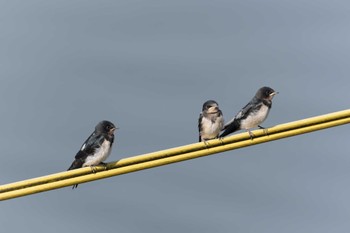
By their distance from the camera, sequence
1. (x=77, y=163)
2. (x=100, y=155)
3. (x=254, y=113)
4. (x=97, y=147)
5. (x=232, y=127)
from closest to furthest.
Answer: (x=100, y=155) < (x=97, y=147) < (x=77, y=163) < (x=254, y=113) < (x=232, y=127)

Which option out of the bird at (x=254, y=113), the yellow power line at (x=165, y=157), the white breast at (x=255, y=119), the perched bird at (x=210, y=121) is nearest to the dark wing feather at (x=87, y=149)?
the perched bird at (x=210, y=121)

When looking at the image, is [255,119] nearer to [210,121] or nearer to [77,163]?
[210,121]

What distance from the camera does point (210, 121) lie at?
619 inches

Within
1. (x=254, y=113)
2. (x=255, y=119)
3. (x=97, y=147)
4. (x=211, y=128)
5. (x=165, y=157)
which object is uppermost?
(x=254, y=113)

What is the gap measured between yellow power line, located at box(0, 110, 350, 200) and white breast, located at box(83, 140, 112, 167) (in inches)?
116

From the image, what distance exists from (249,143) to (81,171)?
233 cm

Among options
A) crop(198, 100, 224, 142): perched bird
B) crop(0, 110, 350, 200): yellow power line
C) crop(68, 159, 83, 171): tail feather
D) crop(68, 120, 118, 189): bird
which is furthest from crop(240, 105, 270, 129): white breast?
crop(0, 110, 350, 200): yellow power line

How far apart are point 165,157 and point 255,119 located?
4.96m

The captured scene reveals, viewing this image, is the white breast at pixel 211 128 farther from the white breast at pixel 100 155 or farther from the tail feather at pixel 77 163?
the tail feather at pixel 77 163

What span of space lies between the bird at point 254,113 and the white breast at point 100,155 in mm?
2364

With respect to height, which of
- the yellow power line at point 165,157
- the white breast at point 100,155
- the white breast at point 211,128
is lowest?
the yellow power line at point 165,157

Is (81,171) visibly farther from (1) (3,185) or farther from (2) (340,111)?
(2) (340,111)

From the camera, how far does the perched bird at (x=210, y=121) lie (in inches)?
616

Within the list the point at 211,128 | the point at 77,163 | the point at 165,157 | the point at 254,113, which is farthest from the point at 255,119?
the point at 165,157
